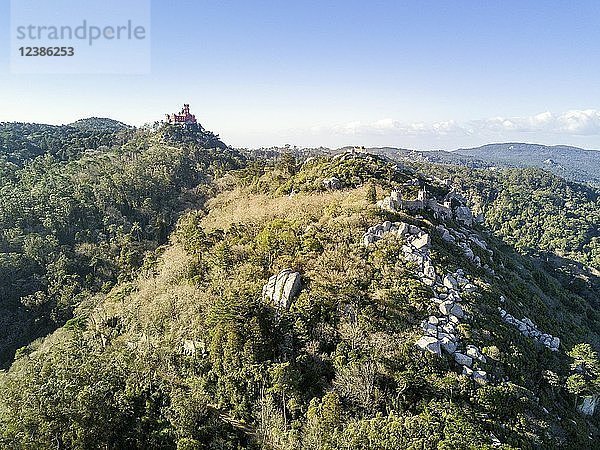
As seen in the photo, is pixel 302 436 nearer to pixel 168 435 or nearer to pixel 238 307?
pixel 168 435

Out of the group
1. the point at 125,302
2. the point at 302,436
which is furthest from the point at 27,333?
the point at 302,436

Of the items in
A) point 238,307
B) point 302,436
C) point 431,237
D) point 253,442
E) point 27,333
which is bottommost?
point 27,333

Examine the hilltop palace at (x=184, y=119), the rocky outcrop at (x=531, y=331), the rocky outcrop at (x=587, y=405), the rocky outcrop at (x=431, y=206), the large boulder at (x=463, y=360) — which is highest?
the hilltop palace at (x=184, y=119)

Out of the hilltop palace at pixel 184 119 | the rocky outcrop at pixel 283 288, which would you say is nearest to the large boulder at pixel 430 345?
the rocky outcrop at pixel 283 288

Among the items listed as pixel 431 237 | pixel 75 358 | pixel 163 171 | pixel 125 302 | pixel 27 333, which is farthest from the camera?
pixel 163 171

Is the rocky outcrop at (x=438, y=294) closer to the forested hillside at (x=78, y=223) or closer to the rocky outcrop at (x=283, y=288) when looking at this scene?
the rocky outcrop at (x=283, y=288)

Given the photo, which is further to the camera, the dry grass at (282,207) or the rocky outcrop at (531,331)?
the dry grass at (282,207)

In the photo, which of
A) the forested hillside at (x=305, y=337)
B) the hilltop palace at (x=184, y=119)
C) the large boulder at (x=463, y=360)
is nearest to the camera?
the forested hillside at (x=305, y=337)

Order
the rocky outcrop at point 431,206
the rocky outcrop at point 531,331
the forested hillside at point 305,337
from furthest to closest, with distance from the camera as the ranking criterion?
the rocky outcrop at point 431,206
the rocky outcrop at point 531,331
the forested hillside at point 305,337
